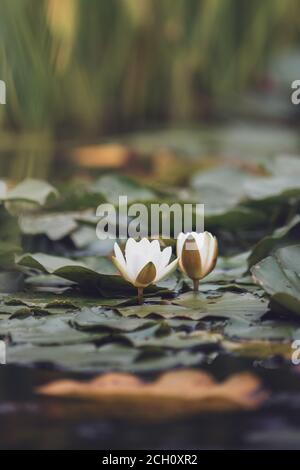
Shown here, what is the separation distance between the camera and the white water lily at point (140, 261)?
4.51ft

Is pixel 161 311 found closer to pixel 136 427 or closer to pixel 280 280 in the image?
pixel 280 280

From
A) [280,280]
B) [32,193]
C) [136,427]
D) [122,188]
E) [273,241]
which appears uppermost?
[122,188]

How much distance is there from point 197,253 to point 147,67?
2972mm

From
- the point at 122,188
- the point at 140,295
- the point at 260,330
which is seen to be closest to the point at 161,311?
the point at 140,295

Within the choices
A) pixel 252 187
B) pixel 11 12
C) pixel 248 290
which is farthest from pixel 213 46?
pixel 248 290

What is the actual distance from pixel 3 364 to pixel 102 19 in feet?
10.0

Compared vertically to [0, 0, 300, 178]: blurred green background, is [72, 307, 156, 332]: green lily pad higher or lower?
lower

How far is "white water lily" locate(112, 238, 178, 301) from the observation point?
1376 mm

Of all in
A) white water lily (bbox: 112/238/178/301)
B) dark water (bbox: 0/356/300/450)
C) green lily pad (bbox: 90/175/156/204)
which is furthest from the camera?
green lily pad (bbox: 90/175/156/204)

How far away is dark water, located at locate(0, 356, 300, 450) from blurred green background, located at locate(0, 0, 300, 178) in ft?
7.45

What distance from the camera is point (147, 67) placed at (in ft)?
14.0

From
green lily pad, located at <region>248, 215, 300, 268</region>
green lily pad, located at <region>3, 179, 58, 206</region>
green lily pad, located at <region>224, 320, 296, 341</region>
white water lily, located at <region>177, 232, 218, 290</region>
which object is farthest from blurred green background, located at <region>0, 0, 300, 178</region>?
green lily pad, located at <region>224, 320, 296, 341</region>

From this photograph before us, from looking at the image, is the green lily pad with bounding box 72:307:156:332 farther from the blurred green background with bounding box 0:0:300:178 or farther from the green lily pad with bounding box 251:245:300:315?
Answer: the blurred green background with bounding box 0:0:300:178

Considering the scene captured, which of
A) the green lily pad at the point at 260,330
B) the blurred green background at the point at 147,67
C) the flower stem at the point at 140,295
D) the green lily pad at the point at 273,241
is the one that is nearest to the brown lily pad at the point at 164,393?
the green lily pad at the point at 260,330
